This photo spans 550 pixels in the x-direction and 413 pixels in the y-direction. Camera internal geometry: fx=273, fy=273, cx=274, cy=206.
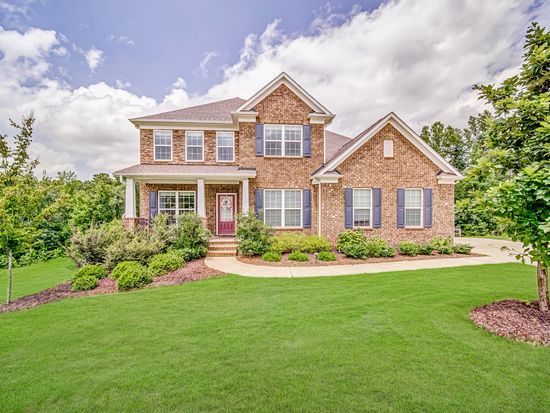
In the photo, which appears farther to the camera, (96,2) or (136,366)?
(96,2)

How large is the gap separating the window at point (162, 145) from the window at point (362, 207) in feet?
34.6

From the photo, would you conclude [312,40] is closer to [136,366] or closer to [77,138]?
[136,366]

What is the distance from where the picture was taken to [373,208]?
1375cm

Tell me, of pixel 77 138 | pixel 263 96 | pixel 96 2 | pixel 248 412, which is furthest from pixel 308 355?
pixel 77 138

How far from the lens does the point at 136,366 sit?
3.86 m

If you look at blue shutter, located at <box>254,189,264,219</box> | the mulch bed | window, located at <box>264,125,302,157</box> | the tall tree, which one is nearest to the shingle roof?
window, located at <box>264,125,302,157</box>

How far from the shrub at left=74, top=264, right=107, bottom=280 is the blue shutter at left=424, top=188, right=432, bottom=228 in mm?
14393

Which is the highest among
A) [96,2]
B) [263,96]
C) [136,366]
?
[96,2]

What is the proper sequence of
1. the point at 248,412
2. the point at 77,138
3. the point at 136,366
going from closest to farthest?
the point at 248,412, the point at 136,366, the point at 77,138

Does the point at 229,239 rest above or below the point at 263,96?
below

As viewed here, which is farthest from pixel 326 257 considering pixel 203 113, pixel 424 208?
pixel 203 113

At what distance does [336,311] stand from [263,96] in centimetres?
1213

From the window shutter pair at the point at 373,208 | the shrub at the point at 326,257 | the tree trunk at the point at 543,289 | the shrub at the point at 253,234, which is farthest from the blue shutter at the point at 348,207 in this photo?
the tree trunk at the point at 543,289

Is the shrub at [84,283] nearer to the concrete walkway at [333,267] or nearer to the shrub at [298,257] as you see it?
the concrete walkway at [333,267]
